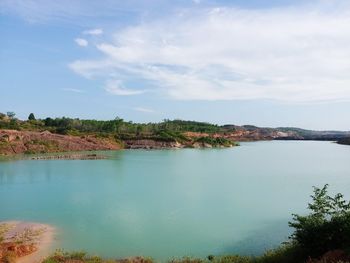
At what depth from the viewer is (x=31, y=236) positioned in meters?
16.7

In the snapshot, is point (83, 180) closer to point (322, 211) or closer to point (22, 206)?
point (22, 206)

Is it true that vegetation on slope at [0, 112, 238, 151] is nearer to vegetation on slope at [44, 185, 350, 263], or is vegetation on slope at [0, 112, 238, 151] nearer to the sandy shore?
the sandy shore

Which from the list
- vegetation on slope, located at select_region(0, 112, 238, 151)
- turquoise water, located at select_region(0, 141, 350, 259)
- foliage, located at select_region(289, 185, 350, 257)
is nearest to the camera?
foliage, located at select_region(289, 185, 350, 257)

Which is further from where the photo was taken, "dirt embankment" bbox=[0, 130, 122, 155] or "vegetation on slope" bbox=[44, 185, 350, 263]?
"dirt embankment" bbox=[0, 130, 122, 155]

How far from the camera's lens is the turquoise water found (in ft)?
52.0

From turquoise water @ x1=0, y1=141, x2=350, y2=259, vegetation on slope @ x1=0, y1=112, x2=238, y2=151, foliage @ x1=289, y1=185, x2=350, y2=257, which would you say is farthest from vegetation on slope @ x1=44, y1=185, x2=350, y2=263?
vegetation on slope @ x1=0, y1=112, x2=238, y2=151

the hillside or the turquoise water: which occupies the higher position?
the hillside

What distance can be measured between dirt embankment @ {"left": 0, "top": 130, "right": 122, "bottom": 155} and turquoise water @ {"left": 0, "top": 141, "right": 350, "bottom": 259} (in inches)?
1021

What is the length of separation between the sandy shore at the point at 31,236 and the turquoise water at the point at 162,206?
594 millimetres

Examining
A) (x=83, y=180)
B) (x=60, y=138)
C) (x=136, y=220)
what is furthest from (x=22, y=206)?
(x=60, y=138)

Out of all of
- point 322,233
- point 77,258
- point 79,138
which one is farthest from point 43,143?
point 322,233

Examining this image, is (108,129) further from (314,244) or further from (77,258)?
(314,244)

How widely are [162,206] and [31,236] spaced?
26.2 feet

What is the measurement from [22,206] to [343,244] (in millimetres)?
18573
